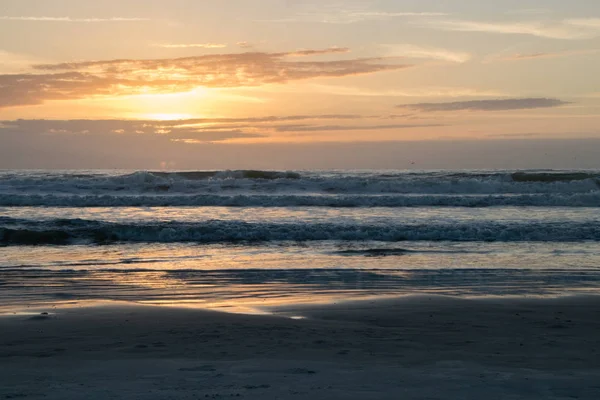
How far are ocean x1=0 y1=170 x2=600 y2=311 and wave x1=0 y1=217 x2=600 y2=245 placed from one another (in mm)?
38

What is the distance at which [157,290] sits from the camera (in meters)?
9.32

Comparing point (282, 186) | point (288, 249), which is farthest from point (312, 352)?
point (282, 186)

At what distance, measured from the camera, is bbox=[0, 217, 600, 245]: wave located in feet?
53.4

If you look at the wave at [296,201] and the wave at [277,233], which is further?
the wave at [296,201]

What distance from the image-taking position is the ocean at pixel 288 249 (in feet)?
30.8

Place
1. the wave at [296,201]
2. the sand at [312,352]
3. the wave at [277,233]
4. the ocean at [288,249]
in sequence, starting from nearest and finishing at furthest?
the sand at [312,352] < the ocean at [288,249] < the wave at [277,233] < the wave at [296,201]

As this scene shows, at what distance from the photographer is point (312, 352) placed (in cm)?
584

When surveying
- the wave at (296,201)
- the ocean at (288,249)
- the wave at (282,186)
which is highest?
the wave at (282,186)

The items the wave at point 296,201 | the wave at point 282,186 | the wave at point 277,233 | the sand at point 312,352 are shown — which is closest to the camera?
the sand at point 312,352

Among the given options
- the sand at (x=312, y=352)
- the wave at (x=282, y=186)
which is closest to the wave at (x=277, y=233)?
the sand at (x=312, y=352)

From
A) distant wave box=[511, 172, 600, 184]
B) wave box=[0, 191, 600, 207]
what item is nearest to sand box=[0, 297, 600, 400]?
wave box=[0, 191, 600, 207]

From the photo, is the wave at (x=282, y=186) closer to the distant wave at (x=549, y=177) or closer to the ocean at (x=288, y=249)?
the distant wave at (x=549, y=177)

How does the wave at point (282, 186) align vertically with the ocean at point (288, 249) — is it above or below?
above

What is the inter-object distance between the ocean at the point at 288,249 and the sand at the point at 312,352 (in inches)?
44.9
